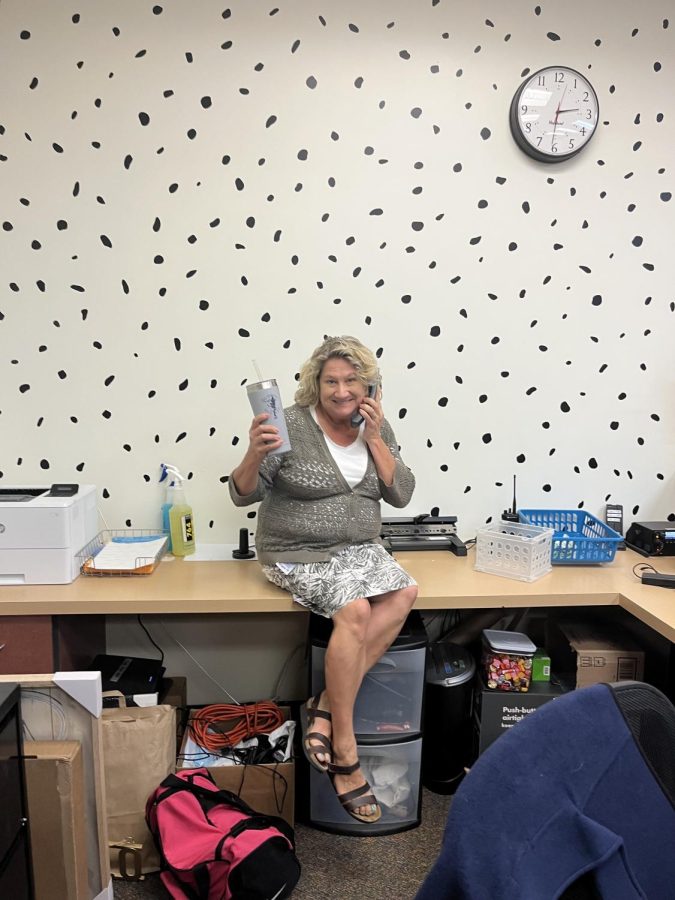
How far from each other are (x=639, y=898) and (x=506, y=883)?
0.25 metres

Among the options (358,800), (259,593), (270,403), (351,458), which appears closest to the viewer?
(358,800)

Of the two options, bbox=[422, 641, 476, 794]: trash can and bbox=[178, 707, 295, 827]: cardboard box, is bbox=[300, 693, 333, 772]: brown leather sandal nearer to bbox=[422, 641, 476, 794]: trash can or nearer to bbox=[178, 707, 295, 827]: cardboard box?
bbox=[178, 707, 295, 827]: cardboard box

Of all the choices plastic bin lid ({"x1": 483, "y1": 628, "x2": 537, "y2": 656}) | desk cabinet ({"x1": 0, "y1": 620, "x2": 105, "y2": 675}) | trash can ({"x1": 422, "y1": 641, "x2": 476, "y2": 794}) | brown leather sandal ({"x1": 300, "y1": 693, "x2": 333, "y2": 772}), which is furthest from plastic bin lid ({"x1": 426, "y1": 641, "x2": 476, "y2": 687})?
desk cabinet ({"x1": 0, "y1": 620, "x2": 105, "y2": 675})

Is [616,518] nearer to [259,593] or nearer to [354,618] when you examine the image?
[354,618]

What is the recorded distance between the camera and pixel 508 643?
Answer: 2.23 m

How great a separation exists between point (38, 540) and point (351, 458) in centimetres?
107

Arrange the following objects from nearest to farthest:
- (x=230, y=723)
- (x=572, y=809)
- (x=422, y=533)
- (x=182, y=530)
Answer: (x=572, y=809) → (x=230, y=723) → (x=182, y=530) → (x=422, y=533)

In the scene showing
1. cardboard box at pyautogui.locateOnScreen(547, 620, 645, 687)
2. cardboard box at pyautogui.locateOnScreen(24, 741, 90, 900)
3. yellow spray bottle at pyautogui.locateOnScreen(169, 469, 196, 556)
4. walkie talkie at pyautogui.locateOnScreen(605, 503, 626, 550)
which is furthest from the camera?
walkie talkie at pyautogui.locateOnScreen(605, 503, 626, 550)

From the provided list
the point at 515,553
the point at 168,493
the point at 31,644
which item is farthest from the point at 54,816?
the point at 515,553

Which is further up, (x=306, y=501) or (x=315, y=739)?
(x=306, y=501)

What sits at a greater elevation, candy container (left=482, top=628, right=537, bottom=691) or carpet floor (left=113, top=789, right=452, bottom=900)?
candy container (left=482, top=628, right=537, bottom=691)

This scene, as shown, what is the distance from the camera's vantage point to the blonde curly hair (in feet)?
6.78

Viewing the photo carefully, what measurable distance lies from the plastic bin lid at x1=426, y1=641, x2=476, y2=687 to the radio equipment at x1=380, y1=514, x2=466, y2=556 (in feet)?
1.19

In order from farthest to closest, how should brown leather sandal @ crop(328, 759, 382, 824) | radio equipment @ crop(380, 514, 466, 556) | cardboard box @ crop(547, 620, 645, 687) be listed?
radio equipment @ crop(380, 514, 466, 556) < cardboard box @ crop(547, 620, 645, 687) < brown leather sandal @ crop(328, 759, 382, 824)
